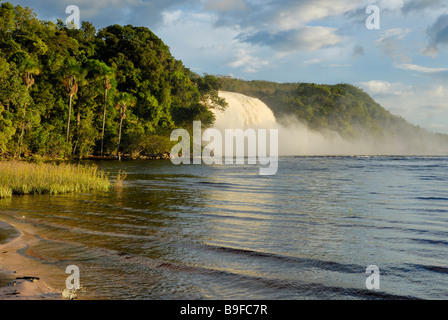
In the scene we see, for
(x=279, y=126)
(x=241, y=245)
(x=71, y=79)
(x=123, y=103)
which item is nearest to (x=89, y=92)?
(x=123, y=103)

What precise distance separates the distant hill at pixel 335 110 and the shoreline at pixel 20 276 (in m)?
125

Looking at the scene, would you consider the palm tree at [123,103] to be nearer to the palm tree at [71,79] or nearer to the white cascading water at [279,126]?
the palm tree at [71,79]

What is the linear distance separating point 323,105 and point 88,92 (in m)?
112

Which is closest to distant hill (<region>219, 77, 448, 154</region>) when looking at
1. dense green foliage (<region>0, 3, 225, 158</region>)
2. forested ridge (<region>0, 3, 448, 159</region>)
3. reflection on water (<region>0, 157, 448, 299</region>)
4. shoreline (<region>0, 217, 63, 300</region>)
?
forested ridge (<region>0, 3, 448, 159</region>)

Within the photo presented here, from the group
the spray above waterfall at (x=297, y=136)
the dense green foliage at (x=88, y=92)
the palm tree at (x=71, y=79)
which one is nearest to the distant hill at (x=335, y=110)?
the spray above waterfall at (x=297, y=136)

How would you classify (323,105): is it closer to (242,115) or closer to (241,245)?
(242,115)

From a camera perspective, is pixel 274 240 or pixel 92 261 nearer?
pixel 92 261

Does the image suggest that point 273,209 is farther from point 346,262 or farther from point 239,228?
point 346,262

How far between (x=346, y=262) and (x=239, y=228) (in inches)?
154

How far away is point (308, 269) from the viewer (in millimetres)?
7422

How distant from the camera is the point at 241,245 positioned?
9188mm

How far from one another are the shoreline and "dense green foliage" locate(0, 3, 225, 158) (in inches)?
1276

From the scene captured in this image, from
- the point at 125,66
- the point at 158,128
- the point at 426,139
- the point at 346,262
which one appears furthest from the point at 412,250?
Result: the point at 426,139

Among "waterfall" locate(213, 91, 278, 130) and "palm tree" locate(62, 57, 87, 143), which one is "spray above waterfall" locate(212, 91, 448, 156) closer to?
"waterfall" locate(213, 91, 278, 130)
